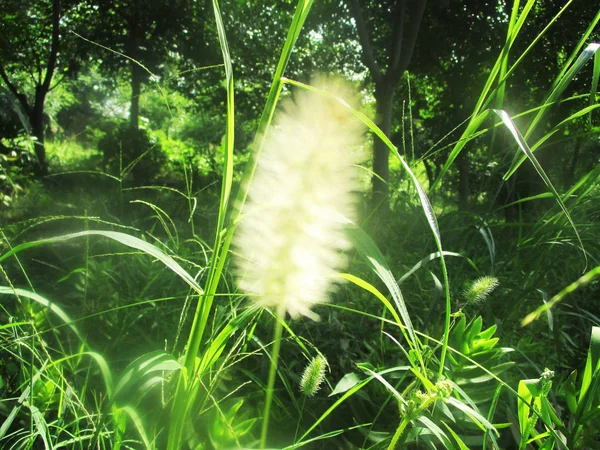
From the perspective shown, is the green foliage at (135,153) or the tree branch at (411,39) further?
the green foliage at (135,153)

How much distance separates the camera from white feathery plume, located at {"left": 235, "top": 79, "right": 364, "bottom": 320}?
0.58m

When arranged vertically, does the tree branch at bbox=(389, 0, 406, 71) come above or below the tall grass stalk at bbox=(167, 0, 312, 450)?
Answer: above

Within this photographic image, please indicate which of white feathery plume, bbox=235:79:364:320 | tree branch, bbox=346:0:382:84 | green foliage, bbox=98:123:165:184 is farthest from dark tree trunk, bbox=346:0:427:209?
green foliage, bbox=98:123:165:184

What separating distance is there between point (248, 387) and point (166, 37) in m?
9.36

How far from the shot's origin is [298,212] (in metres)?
0.59

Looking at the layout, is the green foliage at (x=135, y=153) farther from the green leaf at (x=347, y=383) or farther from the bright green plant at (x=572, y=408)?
the bright green plant at (x=572, y=408)

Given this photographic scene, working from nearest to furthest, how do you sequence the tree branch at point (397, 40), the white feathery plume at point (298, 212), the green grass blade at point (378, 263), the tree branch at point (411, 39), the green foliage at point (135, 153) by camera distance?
the green grass blade at point (378, 263)
the white feathery plume at point (298, 212)
the tree branch at point (411, 39)
the tree branch at point (397, 40)
the green foliage at point (135, 153)

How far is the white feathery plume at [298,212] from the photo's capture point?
23.0 inches

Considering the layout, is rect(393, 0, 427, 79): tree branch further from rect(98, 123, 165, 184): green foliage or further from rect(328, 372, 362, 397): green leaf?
rect(98, 123, 165, 184): green foliage

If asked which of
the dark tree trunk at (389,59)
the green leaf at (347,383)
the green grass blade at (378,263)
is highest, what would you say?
the dark tree trunk at (389,59)

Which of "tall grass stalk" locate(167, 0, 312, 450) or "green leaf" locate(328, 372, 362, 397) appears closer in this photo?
"tall grass stalk" locate(167, 0, 312, 450)

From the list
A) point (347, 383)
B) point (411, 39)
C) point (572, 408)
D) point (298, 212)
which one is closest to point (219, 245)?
point (298, 212)

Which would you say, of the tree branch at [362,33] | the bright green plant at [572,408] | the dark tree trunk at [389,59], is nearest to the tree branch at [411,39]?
the dark tree trunk at [389,59]

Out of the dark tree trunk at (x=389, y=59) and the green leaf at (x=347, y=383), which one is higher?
the dark tree trunk at (x=389, y=59)
